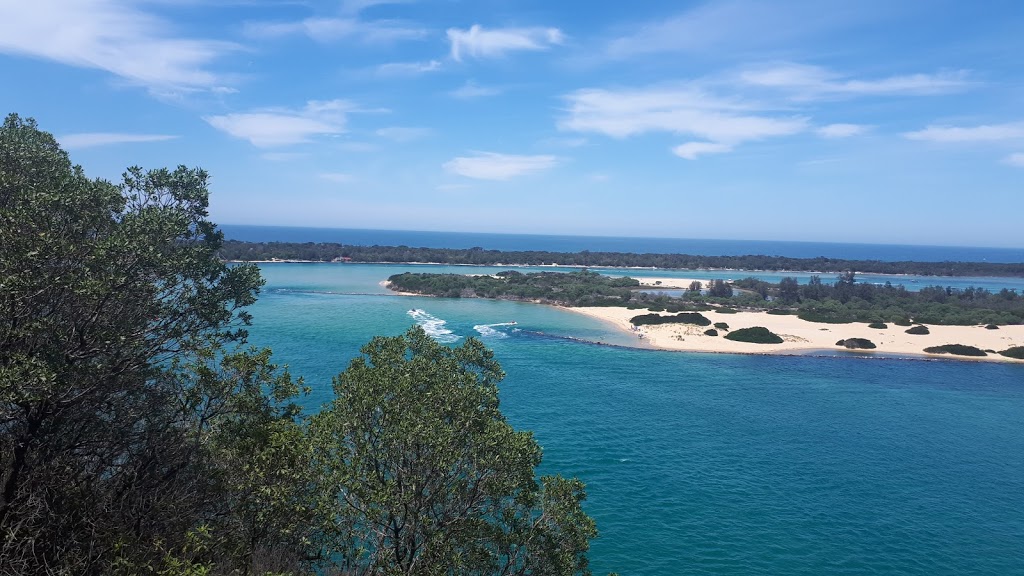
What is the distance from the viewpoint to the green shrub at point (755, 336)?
61406 mm

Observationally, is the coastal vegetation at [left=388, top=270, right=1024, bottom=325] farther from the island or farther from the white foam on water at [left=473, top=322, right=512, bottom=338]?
the white foam on water at [left=473, top=322, right=512, bottom=338]

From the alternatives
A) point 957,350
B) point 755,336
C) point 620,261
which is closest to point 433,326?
point 755,336

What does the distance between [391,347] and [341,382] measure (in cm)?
155

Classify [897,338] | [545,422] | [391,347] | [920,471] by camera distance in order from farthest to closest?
[897,338] < [545,422] < [920,471] < [391,347]

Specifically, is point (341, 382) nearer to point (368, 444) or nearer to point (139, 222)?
point (368, 444)

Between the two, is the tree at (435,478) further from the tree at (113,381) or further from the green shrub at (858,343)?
the green shrub at (858,343)

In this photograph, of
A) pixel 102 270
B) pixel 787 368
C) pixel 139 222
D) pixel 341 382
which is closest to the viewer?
pixel 102 270

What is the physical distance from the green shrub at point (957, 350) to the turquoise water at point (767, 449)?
3932mm

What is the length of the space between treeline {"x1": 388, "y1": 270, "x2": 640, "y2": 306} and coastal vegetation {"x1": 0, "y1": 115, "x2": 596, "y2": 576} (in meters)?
75.8

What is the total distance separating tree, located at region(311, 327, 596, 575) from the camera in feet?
36.6

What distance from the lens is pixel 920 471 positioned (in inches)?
1131

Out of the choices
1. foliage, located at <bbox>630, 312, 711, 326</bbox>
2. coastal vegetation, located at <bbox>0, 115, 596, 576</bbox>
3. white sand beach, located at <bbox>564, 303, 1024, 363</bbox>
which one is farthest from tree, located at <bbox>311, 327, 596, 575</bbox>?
foliage, located at <bbox>630, 312, 711, 326</bbox>

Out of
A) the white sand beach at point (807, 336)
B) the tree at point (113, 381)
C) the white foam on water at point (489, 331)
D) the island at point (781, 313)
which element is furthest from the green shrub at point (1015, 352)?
the tree at point (113, 381)

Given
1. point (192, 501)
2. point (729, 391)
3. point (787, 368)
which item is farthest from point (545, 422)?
point (787, 368)
